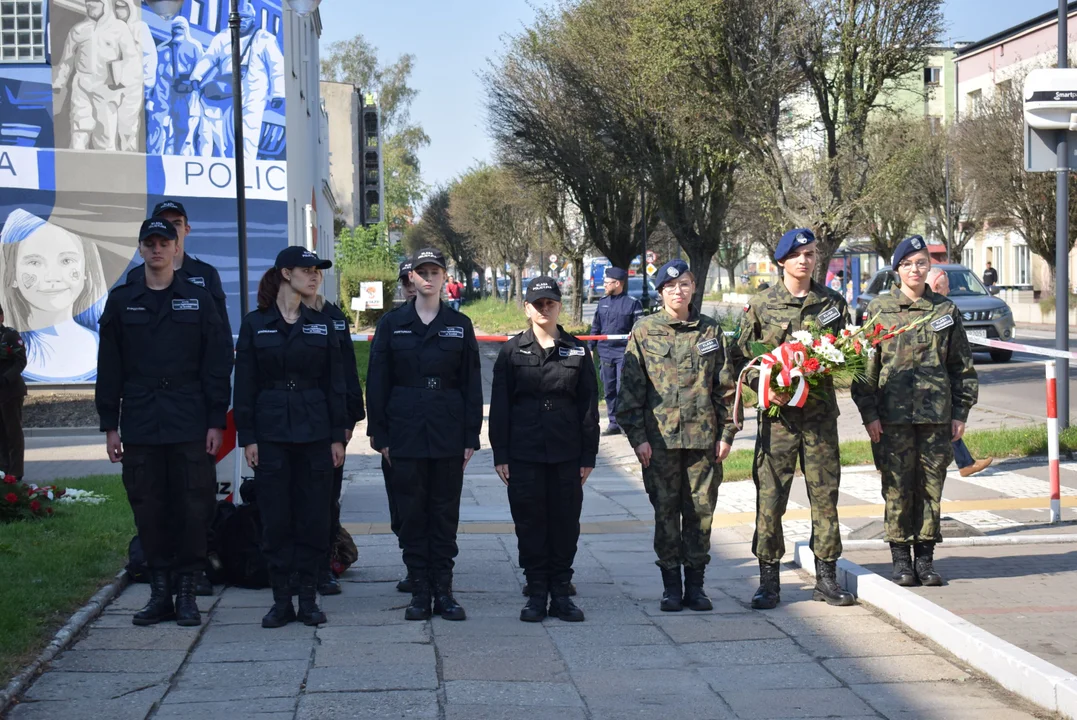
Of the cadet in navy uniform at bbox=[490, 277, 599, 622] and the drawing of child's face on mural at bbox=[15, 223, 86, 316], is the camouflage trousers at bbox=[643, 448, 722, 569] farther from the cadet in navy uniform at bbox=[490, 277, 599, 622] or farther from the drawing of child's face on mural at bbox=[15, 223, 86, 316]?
the drawing of child's face on mural at bbox=[15, 223, 86, 316]

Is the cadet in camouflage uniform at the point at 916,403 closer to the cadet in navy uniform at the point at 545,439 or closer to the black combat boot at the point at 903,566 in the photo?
the black combat boot at the point at 903,566

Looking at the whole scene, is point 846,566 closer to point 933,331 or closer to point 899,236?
point 933,331

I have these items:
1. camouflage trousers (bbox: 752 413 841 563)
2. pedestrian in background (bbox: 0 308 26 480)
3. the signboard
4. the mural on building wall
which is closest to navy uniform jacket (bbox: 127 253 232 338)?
camouflage trousers (bbox: 752 413 841 563)

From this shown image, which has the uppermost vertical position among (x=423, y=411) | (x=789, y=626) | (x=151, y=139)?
(x=151, y=139)

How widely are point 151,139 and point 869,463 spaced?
1482cm

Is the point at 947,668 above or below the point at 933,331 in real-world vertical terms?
below

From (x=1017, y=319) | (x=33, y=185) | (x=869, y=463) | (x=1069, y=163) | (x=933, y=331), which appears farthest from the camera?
(x=1017, y=319)

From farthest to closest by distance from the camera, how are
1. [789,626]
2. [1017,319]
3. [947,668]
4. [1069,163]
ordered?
[1017,319] → [1069,163] → [789,626] → [947,668]

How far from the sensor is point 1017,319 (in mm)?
44594

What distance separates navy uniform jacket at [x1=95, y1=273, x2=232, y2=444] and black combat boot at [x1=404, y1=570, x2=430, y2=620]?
1381 mm

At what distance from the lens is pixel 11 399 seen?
11797 mm

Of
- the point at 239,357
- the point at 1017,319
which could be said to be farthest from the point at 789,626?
the point at 1017,319

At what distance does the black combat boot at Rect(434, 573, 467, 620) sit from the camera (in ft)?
22.5

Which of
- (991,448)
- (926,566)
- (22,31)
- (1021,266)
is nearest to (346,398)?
(926,566)
